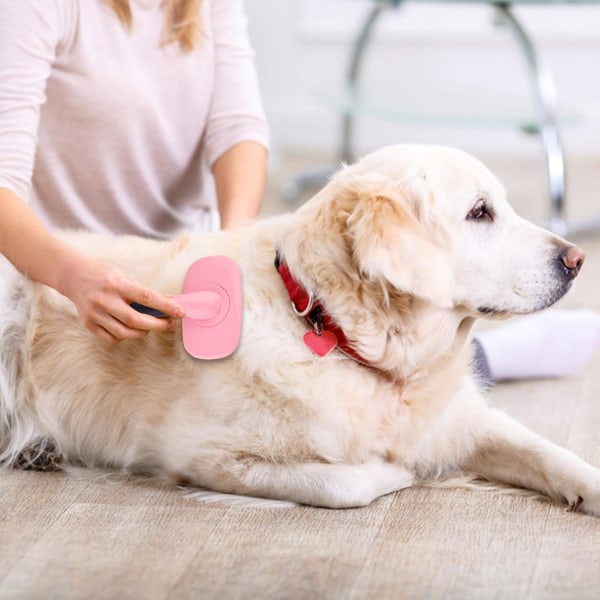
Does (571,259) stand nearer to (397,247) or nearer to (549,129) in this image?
(397,247)

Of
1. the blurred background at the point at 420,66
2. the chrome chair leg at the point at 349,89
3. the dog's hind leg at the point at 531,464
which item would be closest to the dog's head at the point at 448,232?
the dog's hind leg at the point at 531,464

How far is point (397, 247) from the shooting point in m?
1.38

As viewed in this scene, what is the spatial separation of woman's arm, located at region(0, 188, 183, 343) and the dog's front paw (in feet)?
0.79

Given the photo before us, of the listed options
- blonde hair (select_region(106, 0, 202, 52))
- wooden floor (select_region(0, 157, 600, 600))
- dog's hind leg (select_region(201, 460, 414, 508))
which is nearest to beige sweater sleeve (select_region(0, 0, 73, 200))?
blonde hair (select_region(106, 0, 202, 52))

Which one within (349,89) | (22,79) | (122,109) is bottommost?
(349,89)

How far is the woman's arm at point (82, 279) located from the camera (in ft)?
4.83

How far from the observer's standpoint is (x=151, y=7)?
1.98 metres

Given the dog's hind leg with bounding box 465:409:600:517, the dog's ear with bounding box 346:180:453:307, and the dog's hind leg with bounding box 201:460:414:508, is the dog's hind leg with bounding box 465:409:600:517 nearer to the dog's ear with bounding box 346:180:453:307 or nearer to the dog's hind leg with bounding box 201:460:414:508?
the dog's hind leg with bounding box 201:460:414:508

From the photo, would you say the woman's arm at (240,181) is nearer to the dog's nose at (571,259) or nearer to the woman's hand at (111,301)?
the woman's hand at (111,301)

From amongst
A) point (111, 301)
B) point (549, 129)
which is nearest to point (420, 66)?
point (549, 129)

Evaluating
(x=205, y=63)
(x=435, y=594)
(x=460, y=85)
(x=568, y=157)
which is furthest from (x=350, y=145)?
(x=435, y=594)

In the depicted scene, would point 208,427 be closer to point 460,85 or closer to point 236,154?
point 236,154

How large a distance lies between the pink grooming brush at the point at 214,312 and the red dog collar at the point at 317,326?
8 cm

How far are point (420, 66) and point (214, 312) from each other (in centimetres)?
307
